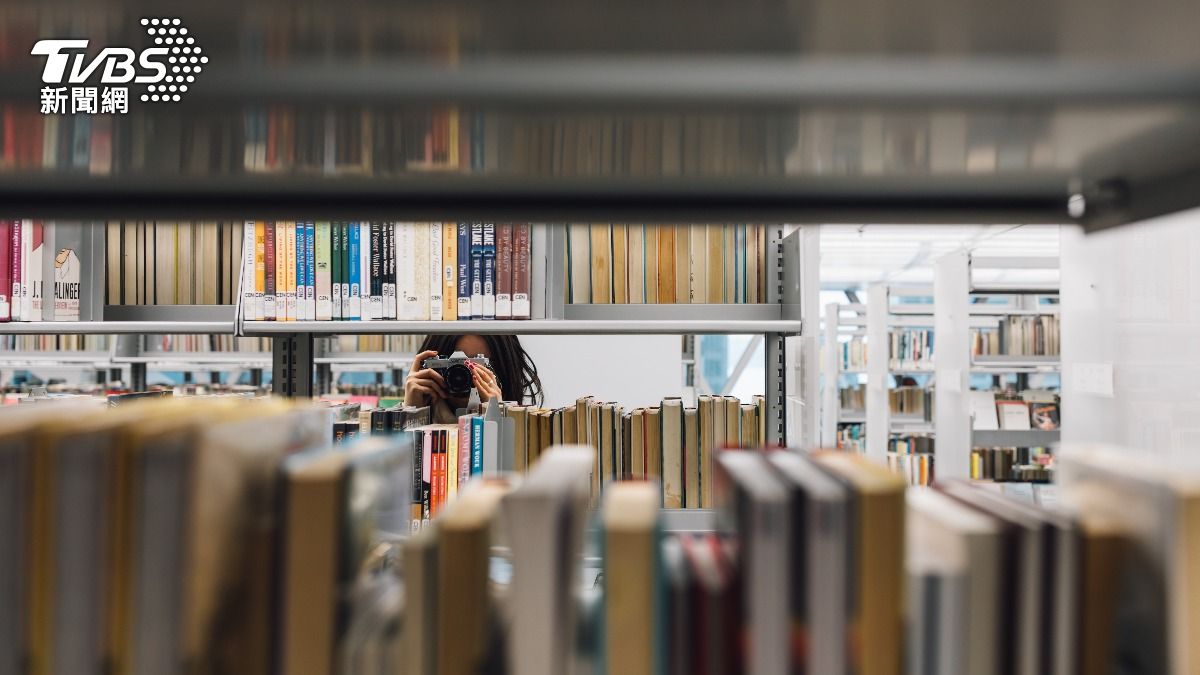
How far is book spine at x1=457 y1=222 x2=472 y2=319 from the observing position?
173cm

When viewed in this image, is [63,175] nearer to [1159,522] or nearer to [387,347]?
[1159,522]

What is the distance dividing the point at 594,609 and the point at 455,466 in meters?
1.31

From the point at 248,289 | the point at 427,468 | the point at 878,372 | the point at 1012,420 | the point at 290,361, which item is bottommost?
the point at 1012,420

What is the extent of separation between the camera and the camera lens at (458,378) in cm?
187

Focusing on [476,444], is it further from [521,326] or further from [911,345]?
[911,345]

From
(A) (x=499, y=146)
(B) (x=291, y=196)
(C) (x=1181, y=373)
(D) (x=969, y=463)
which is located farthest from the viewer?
(D) (x=969, y=463)

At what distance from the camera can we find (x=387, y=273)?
1.75 m

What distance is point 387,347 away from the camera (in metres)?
4.78

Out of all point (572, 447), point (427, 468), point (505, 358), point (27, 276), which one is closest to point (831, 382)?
point (505, 358)

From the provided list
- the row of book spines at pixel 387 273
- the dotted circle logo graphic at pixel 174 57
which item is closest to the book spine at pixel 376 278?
the row of book spines at pixel 387 273

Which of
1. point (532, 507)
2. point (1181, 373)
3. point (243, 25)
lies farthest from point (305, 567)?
point (1181, 373)

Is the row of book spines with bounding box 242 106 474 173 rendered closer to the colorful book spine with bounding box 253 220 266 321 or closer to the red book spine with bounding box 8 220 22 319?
the colorful book spine with bounding box 253 220 266 321

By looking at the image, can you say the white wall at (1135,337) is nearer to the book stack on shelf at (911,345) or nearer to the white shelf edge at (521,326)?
the white shelf edge at (521,326)

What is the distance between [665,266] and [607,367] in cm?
138
